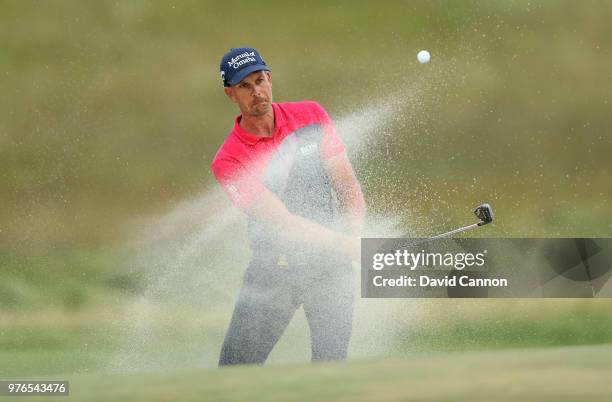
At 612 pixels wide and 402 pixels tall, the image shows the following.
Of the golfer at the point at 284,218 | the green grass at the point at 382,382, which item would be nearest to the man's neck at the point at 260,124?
the golfer at the point at 284,218

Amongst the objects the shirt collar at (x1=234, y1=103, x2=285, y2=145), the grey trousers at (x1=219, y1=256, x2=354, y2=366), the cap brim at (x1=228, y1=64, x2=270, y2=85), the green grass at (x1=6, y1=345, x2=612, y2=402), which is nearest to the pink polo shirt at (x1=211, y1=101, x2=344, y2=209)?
the shirt collar at (x1=234, y1=103, x2=285, y2=145)

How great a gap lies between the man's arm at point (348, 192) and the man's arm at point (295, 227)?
0.26ft

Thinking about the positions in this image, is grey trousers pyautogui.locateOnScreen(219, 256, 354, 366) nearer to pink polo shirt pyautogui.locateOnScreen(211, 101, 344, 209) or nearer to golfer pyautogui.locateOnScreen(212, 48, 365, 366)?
golfer pyautogui.locateOnScreen(212, 48, 365, 366)

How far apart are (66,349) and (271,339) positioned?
11.3ft

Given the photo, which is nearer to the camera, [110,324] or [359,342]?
[359,342]

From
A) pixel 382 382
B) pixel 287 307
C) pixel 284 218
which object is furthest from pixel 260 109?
pixel 382 382

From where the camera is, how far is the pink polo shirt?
16.8 ft

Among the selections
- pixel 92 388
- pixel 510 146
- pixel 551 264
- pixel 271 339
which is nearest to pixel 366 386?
pixel 92 388

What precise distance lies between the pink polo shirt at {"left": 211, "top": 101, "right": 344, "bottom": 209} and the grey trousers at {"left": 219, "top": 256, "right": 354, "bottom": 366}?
37 cm

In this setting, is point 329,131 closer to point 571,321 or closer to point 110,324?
point 110,324

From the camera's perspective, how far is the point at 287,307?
5.08 metres

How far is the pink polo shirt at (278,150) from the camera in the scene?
16.8 feet

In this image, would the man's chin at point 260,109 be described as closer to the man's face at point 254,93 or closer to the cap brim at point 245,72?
the man's face at point 254,93

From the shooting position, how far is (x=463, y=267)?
7.48m
